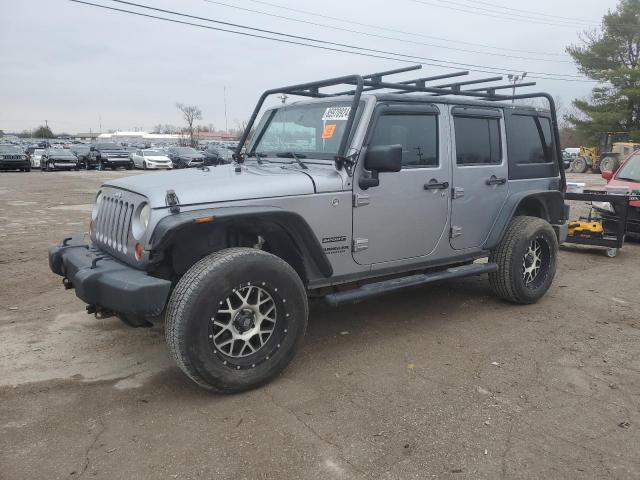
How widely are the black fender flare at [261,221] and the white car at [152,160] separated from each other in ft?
102

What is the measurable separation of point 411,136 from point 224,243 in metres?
1.83

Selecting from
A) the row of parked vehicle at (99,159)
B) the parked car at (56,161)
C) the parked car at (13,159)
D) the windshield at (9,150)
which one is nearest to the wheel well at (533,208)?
the row of parked vehicle at (99,159)

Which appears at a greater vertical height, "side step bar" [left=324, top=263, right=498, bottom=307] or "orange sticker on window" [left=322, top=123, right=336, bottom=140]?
"orange sticker on window" [left=322, top=123, right=336, bottom=140]

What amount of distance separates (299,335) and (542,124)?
3.75 metres

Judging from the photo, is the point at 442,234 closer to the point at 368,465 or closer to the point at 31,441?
the point at 368,465

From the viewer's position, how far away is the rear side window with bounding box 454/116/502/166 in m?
4.77

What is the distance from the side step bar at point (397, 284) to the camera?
3901mm

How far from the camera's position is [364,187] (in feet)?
13.1

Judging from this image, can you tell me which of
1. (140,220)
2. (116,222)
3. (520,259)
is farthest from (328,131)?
(520,259)

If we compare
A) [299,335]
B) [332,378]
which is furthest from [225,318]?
[332,378]

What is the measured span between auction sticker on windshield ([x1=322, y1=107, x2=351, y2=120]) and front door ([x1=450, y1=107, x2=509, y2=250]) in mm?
1116

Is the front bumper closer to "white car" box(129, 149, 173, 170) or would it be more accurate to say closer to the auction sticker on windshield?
the auction sticker on windshield

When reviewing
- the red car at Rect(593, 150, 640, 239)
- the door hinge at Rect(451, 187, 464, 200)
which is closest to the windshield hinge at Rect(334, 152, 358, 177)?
the door hinge at Rect(451, 187, 464, 200)

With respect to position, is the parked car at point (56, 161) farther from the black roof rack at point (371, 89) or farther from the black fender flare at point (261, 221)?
the black fender flare at point (261, 221)
